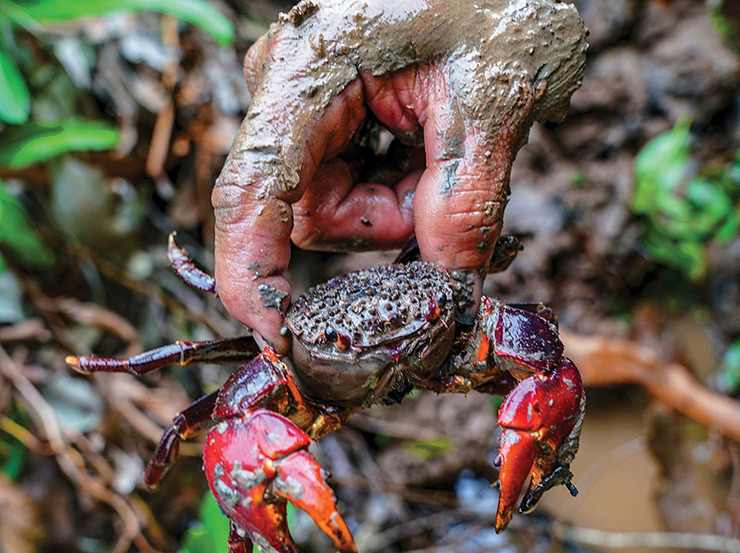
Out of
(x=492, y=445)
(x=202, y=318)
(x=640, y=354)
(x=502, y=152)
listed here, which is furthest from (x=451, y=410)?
(x=502, y=152)

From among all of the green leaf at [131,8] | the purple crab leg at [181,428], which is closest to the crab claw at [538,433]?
the purple crab leg at [181,428]

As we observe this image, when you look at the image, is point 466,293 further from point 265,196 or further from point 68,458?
point 68,458

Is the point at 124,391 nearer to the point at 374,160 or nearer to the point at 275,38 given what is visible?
the point at 374,160

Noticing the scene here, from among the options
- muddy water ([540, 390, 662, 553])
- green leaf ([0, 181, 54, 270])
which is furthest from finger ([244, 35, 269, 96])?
muddy water ([540, 390, 662, 553])

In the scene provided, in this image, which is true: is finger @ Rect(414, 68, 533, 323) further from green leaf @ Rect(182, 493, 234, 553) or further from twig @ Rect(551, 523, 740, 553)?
twig @ Rect(551, 523, 740, 553)

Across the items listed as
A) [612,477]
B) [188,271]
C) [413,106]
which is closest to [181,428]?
[188,271]

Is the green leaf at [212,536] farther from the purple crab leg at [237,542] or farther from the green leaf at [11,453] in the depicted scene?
the green leaf at [11,453]
